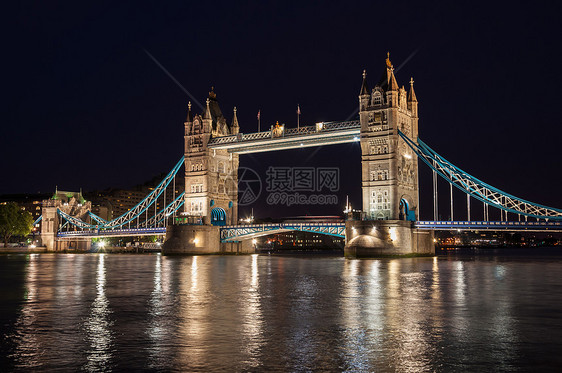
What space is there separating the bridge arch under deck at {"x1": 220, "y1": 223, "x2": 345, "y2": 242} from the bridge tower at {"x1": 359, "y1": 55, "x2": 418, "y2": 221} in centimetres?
531

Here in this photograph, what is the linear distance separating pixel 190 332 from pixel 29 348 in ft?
11.2

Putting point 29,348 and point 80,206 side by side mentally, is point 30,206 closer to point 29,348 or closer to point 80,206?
point 80,206

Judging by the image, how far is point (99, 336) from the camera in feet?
42.2

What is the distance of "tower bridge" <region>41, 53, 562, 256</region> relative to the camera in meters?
61.6

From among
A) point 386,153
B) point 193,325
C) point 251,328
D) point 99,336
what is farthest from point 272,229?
point 99,336

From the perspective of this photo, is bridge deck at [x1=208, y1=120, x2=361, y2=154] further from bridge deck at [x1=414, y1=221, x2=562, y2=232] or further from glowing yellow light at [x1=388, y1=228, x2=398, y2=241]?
bridge deck at [x1=414, y1=221, x2=562, y2=232]

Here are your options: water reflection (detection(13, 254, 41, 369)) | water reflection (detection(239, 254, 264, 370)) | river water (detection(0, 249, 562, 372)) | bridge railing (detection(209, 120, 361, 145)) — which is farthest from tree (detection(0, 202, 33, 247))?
water reflection (detection(239, 254, 264, 370))

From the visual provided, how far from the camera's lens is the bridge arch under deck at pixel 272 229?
69000 mm

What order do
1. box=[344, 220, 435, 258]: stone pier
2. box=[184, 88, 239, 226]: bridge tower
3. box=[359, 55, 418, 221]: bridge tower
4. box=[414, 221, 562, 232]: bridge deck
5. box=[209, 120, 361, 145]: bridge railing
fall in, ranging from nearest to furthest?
box=[414, 221, 562, 232]: bridge deck, box=[344, 220, 435, 258]: stone pier, box=[359, 55, 418, 221]: bridge tower, box=[209, 120, 361, 145]: bridge railing, box=[184, 88, 239, 226]: bridge tower

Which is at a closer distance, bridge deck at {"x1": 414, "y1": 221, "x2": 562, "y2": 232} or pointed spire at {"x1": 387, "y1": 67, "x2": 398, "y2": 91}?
bridge deck at {"x1": 414, "y1": 221, "x2": 562, "y2": 232}

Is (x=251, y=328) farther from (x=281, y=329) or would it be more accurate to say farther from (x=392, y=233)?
(x=392, y=233)

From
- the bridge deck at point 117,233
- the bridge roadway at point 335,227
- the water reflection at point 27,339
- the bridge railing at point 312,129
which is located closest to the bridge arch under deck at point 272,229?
the bridge roadway at point 335,227

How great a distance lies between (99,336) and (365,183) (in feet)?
180

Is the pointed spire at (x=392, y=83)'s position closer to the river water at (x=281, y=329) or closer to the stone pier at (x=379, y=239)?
the stone pier at (x=379, y=239)
